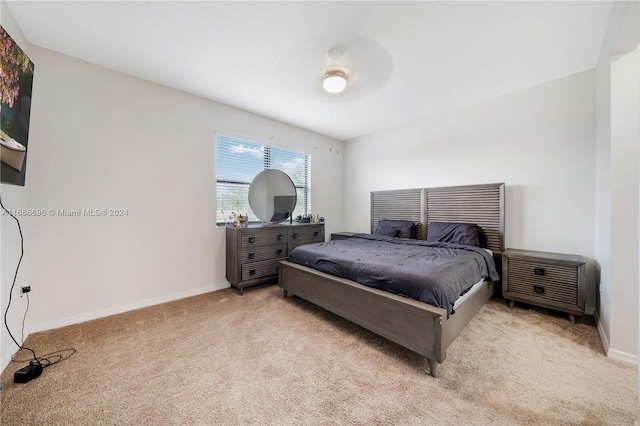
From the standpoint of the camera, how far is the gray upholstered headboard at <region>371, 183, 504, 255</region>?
2932 millimetres

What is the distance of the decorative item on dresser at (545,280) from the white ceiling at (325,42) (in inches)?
77.1

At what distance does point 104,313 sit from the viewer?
2354mm

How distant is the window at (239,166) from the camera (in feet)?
10.7

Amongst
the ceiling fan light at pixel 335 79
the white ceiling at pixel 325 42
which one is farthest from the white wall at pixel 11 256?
the ceiling fan light at pixel 335 79

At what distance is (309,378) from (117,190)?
2.63 m

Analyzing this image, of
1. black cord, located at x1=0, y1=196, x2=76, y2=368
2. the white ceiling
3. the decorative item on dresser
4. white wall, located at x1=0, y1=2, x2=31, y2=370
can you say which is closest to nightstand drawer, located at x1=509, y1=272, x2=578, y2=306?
the decorative item on dresser

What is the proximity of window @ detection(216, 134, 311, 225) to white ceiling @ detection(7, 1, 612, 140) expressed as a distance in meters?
0.72

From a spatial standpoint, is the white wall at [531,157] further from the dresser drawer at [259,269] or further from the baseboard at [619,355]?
the dresser drawer at [259,269]

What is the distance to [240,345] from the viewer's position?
188 cm

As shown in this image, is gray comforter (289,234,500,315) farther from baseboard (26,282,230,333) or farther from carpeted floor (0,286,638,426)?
baseboard (26,282,230,333)

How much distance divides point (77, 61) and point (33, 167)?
1.10 m

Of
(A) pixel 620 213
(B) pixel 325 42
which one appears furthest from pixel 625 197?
(B) pixel 325 42

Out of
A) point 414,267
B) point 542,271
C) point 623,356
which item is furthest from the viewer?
point 542,271

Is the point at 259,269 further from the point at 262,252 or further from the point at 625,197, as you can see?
the point at 625,197
